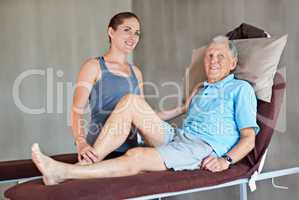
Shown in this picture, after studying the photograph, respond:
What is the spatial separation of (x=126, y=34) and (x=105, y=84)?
27cm

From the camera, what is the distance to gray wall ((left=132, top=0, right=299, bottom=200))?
2.24m

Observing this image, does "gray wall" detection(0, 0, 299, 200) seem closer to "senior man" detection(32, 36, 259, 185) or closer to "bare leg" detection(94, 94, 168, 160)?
"senior man" detection(32, 36, 259, 185)

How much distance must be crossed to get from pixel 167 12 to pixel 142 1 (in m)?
0.57

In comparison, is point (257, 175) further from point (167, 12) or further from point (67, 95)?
point (67, 95)

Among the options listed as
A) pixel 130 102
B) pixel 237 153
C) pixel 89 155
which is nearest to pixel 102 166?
pixel 89 155

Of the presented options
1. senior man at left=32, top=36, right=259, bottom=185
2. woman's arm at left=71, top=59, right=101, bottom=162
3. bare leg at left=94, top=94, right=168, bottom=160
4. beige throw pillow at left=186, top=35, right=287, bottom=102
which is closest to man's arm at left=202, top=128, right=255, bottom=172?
senior man at left=32, top=36, right=259, bottom=185

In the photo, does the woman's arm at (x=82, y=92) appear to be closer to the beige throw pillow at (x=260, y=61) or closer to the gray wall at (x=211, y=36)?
the beige throw pillow at (x=260, y=61)

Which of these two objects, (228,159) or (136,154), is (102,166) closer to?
(136,154)

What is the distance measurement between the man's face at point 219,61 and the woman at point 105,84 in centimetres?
38

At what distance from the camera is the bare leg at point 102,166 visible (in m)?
1.58

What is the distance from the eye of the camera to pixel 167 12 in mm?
3385

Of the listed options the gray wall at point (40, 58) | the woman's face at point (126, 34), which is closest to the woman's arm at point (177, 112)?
the woman's face at point (126, 34)

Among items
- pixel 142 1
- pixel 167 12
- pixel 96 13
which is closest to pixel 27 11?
pixel 96 13

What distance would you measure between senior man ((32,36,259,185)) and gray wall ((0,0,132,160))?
6.82 ft
